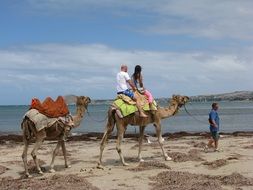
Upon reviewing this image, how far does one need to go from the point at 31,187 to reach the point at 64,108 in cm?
405

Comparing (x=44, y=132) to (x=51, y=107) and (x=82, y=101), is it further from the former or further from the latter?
(x=82, y=101)

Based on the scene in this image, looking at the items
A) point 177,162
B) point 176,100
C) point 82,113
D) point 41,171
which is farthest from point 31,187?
point 176,100

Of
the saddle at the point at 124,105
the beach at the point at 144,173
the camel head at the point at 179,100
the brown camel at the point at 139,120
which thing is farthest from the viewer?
the camel head at the point at 179,100

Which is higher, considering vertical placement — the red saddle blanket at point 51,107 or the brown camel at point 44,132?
the red saddle blanket at point 51,107

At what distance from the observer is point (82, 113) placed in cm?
1861

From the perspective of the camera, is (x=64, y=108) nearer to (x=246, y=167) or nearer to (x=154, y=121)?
(x=154, y=121)

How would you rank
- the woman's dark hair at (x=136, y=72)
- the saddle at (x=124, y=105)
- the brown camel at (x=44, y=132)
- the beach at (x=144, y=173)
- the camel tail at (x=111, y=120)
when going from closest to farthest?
the beach at (x=144, y=173) < the brown camel at (x=44, y=132) < the saddle at (x=124, y=105) < the camel tail at (x=111, y=120) < the woman's dark hair at (x=136, y=72)

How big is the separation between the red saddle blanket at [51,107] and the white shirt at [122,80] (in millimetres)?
1958

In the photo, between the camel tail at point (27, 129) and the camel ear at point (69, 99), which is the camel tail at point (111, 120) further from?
the camel tail at point (27, 129)

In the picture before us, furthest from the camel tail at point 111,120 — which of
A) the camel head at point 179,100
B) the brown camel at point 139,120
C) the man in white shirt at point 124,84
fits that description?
the camel head at point 179,100

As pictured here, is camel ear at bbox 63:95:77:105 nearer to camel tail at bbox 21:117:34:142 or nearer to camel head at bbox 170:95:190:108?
camel tail at bbox 21:117:34:142

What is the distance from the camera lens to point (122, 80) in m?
18.5

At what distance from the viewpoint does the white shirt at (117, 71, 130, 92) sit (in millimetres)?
18422

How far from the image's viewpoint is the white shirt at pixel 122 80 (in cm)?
1842
